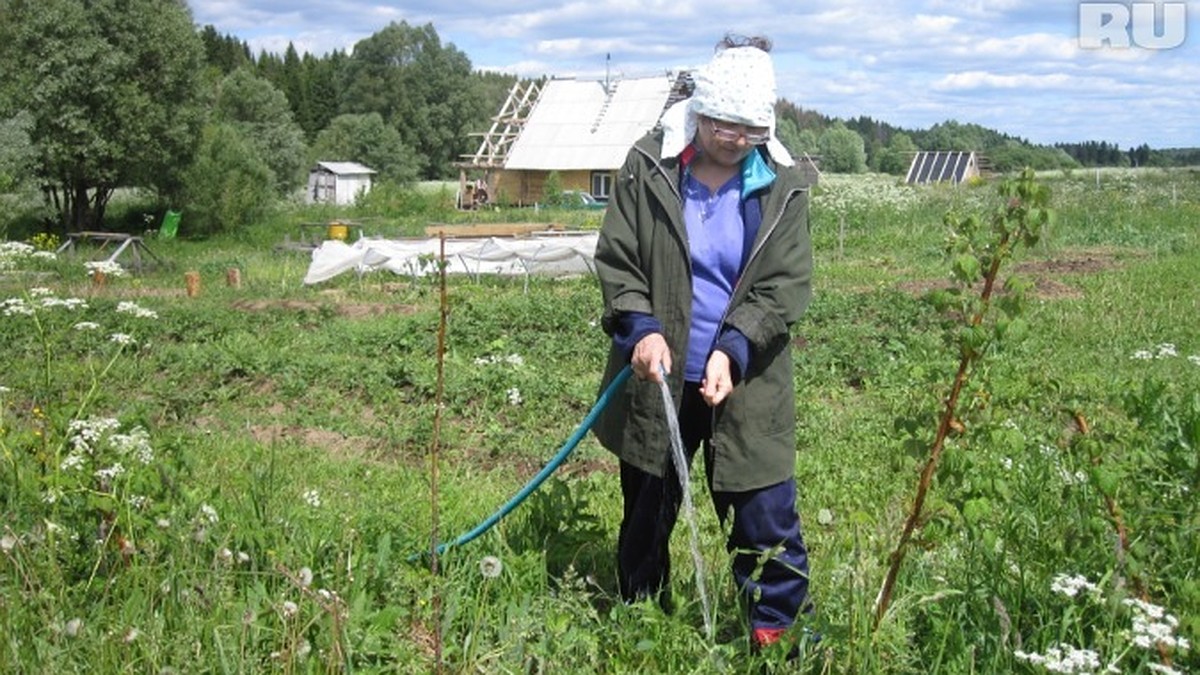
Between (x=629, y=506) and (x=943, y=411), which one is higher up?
(x=943, y=411)

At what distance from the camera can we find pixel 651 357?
9.68 feet

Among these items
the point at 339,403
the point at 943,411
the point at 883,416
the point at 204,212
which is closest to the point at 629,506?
the point at 943,411

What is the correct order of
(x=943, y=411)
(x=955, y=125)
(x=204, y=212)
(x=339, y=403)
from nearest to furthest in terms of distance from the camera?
(x=943, y=411) → (x=339, y=403) → (x=204, y=212) → (x=955, y=125)

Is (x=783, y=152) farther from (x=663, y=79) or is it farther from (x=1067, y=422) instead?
(x=663, y=79)

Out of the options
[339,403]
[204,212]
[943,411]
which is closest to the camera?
[943,411]

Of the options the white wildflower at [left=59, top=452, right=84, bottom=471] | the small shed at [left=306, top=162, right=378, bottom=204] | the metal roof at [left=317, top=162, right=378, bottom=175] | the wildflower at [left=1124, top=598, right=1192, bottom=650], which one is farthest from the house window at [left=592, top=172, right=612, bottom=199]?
the wildflower at [left=1124, top=598, right=1192, bottom=650]

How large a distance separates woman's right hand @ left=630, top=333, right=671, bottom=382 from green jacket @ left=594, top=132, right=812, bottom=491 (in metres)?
0.11

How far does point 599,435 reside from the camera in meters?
3.32

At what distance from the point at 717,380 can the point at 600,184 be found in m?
44.5

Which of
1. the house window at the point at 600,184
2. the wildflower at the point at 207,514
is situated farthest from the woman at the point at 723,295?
the house window at the point at 600,184

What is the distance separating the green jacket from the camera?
10.0 ft

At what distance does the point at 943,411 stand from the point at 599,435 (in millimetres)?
985

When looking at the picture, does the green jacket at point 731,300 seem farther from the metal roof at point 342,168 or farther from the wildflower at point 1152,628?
the metal roof at point 342,168

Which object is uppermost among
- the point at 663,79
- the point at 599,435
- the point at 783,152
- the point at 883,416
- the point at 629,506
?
the point at 663,79
